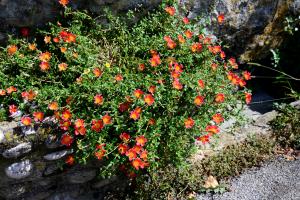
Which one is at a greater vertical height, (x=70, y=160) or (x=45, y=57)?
(x=45, y=57)

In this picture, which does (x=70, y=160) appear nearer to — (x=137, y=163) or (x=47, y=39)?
(x=137, y=163)

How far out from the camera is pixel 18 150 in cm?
341

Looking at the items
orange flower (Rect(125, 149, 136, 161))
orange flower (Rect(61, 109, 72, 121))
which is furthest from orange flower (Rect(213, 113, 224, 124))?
orange flower (Rect(61, 109, 72, 121))

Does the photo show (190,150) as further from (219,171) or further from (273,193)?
(273,193)

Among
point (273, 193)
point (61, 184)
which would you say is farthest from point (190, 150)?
point (61, 184)

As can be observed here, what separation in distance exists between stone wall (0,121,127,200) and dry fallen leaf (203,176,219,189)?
2.42ft

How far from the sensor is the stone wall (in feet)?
11.2

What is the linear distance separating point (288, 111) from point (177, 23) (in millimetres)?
1458

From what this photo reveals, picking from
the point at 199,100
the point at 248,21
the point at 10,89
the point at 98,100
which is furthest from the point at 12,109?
the point at 248,21

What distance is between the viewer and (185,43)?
3910 mm

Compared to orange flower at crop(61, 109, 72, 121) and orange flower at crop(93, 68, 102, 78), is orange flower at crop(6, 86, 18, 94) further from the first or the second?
orange flower at crop(93, 68, 102, 78)

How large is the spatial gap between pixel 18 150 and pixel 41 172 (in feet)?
1.10

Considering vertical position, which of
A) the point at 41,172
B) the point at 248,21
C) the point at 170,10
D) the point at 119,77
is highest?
the point at 170,10

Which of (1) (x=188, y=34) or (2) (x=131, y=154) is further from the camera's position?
(1) (x=188, y=34)
